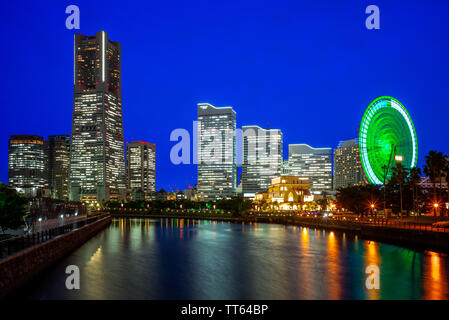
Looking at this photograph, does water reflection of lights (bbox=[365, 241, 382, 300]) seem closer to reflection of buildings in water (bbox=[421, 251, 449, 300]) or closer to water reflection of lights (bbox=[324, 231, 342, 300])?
water reflection of lights (bbox=[324, 231, 342, 300])

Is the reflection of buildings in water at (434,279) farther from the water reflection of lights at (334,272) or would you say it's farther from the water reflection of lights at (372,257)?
the water reflection of lights at (334,272)

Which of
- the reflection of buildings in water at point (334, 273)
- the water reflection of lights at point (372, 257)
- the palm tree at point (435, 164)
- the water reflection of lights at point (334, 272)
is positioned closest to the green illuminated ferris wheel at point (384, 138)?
the palm tree at point (435, 164)

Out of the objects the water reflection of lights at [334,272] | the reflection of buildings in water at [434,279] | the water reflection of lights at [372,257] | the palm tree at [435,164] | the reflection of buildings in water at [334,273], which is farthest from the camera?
the palm tree at [435,164]

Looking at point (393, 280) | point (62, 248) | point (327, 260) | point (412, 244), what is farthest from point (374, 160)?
point (62, 248)

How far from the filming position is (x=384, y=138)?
92438mm

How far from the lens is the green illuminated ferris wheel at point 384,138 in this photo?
3526 inches

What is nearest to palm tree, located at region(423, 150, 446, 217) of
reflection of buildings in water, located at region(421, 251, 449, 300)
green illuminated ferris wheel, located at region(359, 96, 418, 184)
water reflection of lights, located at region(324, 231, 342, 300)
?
green illuminated ferris wheel, located at region(359, 96, 418, 184)

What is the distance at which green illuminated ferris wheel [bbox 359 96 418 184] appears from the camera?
294 ft

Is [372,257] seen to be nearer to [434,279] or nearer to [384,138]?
[434,279]

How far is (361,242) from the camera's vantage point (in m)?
68.6

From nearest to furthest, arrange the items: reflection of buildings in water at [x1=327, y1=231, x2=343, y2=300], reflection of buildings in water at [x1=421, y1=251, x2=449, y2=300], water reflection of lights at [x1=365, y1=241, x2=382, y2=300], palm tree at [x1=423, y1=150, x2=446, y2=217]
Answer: reflection of buildings in water at [x1=421, y1=251, x2=449, y2=300]
water reflection of lights at [x1=365, y1=241, x2=382, y2=300]
reflection of buildings in water at [x1=327, y1=231, x2=343, y2=300]
palm tree at [x1=423, y1=150, x2=446, y2=217]

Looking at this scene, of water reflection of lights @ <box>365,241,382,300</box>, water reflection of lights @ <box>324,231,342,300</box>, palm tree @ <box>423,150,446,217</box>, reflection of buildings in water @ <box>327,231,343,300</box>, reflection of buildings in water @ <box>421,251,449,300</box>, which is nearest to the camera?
reflection of buildings in water @ <box>421,251,449,300</box>

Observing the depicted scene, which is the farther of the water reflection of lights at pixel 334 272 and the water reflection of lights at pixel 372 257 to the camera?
the water reflection of lights at pixel 334 272
